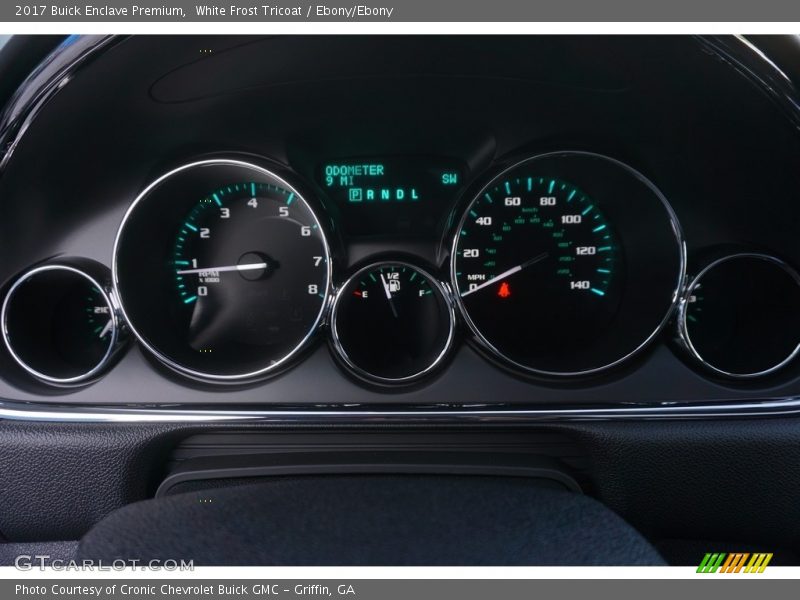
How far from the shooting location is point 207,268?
2.60m

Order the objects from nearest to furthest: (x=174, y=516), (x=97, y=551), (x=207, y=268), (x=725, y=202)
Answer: (x=97, y=551)
(x=174, y=516)
(x=725, y=202)
(x=207, y=268)

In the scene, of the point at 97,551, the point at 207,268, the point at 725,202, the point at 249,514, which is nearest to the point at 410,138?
the point at 207,268

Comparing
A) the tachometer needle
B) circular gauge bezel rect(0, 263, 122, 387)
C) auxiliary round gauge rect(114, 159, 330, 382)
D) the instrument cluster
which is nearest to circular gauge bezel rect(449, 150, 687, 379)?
the instrument cluster

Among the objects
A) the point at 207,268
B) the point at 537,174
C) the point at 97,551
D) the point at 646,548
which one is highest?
the point at 537,174

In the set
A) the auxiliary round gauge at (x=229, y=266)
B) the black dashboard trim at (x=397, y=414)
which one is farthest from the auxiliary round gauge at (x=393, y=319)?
the black dashboard trim at (x=397, y=414)

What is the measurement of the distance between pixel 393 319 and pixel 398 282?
128mm

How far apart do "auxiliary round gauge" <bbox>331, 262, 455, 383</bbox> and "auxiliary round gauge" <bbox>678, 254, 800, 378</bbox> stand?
768 mm

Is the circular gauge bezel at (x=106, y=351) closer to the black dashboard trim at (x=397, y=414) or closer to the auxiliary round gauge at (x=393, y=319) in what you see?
the black dashboard trim at (x=397, y=414)

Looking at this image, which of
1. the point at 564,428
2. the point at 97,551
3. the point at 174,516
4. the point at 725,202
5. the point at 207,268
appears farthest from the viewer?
the point at 207,268

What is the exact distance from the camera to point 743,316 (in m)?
2.51

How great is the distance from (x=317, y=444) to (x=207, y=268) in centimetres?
74

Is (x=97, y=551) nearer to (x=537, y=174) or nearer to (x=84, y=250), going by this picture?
(x=84, y=250)

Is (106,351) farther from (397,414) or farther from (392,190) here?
(392,190)

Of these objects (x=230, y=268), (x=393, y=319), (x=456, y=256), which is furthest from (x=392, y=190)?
(x=230, y=268)
